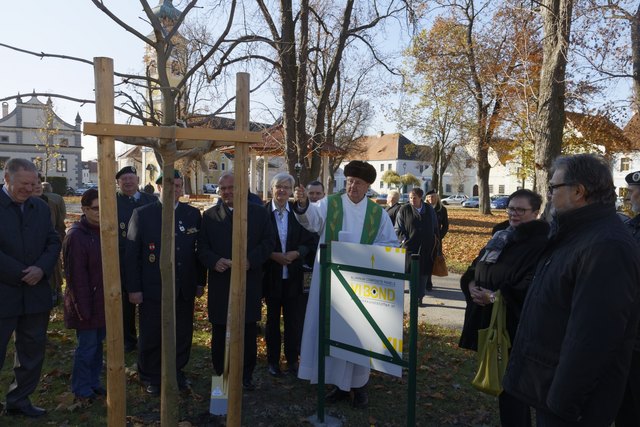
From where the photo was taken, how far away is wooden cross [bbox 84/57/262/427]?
2.80 m

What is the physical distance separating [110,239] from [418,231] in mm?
5870

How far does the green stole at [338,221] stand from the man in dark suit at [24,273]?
2.31 m

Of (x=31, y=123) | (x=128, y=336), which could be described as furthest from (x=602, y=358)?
(x=31, y=123)

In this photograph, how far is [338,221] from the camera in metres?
4.73

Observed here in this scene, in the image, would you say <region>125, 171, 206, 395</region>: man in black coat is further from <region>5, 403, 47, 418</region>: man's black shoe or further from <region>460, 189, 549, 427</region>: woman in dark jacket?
<region>460, 189, 549, 427</region>: woman in dark jacket

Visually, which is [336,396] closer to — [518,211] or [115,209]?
[518,211]

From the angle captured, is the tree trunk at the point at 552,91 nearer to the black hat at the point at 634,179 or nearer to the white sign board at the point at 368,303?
the black hat at the point at 634,179

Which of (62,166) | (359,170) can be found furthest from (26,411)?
(62,166)

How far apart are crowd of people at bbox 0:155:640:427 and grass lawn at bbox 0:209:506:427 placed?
158mm

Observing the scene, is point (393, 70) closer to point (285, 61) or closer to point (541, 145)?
point (285, 61)

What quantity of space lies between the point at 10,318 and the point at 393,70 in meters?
11.4

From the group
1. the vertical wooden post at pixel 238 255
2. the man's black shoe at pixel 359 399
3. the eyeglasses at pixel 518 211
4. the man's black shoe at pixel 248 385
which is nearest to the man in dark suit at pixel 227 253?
the man's black shoe at pixel 248 385

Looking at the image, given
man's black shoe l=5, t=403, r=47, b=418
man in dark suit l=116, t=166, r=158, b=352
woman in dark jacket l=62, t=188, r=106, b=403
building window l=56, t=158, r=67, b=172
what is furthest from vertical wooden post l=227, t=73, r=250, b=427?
building window l=56, t=158, r=67, b=172

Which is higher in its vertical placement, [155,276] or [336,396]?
[155,276]
